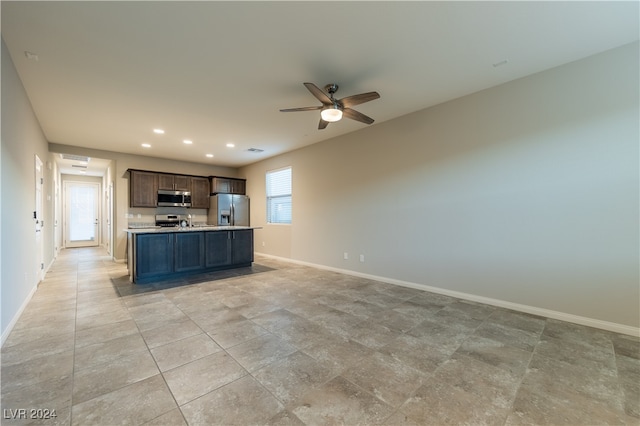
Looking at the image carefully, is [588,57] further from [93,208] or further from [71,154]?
[93,208]

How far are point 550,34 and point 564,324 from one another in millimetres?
2995

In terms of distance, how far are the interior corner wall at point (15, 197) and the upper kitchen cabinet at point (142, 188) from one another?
105 inches

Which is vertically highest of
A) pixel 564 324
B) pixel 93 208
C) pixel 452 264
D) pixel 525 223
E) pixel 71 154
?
pixel 71 154

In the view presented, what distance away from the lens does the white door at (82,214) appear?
9852mm

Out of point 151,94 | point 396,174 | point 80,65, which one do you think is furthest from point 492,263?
point 80,65

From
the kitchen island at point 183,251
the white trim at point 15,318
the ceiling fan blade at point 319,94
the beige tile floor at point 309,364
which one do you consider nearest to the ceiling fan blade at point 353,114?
the ceiling fan blade at point 319,94

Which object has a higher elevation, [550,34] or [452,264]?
[550,34]

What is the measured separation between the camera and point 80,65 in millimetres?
2926

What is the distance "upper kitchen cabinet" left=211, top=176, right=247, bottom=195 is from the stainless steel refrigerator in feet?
0.84

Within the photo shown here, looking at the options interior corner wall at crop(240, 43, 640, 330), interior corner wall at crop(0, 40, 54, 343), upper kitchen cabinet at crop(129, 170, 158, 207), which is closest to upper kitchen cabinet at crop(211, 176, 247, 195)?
upper kitchen cabinet at crop(129, 170, 158, 207)

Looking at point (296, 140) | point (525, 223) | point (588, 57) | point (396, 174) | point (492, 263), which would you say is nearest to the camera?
point (588, 57)

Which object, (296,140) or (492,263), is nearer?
(492,263)

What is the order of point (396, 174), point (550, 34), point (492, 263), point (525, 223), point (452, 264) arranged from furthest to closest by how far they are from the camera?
point (396, 174) → point (452, 264) → point (492, 263) → point (525, 223) → point (550, 34)

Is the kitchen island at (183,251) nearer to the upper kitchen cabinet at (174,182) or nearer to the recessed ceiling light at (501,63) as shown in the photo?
the upper kitchen cabinet at (174,182)
